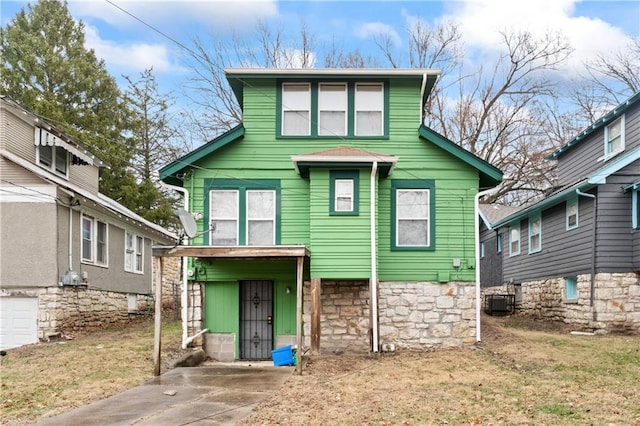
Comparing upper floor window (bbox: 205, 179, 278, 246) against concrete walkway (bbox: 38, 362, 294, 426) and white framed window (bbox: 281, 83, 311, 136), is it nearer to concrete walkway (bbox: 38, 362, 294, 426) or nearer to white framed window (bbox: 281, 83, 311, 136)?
white framed window (bbox: 281, 83, 311, 136)

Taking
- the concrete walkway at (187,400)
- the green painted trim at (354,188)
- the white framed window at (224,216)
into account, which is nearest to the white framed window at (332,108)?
the green painted trim at (354,188)

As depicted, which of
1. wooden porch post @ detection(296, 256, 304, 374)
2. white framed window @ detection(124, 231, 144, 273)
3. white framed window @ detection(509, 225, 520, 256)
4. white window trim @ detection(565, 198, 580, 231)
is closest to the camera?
wooden porch post @ detection(296, 256, 304, 374)

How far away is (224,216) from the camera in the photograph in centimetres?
1432

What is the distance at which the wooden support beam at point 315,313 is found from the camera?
13.0 meters

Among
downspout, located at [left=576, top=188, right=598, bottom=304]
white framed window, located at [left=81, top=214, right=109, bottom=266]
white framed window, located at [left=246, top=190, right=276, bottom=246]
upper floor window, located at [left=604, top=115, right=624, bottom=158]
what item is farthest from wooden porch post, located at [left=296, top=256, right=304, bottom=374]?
upper floor window, located at [left=604, top=115, right=624, bottom=158]

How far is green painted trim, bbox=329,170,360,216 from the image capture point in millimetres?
13469

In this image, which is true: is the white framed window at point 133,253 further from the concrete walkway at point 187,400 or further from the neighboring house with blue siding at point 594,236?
the neighboring house with blue siding at point 594,236

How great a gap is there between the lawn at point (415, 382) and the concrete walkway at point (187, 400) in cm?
31

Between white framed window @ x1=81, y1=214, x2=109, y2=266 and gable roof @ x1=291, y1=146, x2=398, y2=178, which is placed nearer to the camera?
gable roof @ x1=291, y1=146, x2=398, y2=178

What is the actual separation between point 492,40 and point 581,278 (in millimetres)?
17398

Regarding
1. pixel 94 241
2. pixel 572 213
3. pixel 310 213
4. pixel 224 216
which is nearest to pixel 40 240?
pixel 94 241

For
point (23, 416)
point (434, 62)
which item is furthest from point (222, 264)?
point (434, 62)

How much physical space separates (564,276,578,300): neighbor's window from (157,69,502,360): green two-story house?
17.0ft

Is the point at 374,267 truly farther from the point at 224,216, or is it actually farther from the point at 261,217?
the point at 224,216
